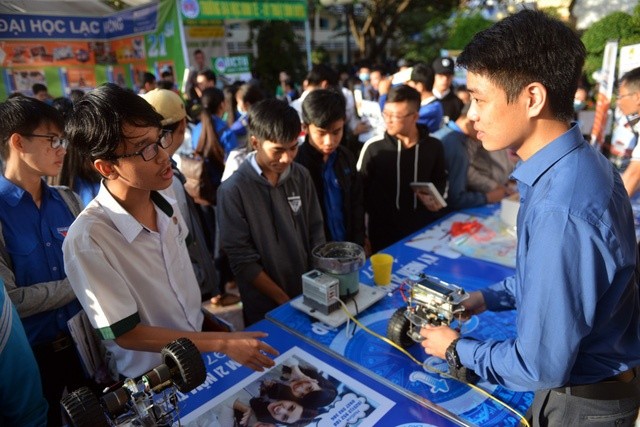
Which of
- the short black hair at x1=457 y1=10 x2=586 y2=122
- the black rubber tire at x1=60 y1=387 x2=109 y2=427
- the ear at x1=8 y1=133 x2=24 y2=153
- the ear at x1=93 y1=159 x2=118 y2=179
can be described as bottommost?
the black rubber tire at x1=60 y1=387 x2=109 y2=427

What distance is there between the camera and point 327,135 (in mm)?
2598

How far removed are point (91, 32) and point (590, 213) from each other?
11025mm

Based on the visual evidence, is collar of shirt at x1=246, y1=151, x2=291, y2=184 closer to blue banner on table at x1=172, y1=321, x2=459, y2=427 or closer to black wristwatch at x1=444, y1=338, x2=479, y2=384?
blue banner on table at x1=172, y1=321, x2=459, y2=427

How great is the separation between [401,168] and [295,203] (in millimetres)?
1152

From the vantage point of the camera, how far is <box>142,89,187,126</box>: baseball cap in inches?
96.5

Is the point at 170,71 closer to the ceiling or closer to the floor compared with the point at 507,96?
closer to the ceiling

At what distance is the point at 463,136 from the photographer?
11.0 ft

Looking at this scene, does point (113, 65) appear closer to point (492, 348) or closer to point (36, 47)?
point (36, 47)

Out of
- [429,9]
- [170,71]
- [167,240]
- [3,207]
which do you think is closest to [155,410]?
[167,240]

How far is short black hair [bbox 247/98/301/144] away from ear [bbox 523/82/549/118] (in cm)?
124

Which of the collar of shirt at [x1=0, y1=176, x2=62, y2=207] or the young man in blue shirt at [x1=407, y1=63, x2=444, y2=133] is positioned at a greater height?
the young man in blue shirt at [x1=407, y1=63, x2=444, y2=133]

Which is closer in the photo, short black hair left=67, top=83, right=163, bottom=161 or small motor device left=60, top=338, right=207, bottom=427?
small motor device left=60, top=338, right=207, bottom=427

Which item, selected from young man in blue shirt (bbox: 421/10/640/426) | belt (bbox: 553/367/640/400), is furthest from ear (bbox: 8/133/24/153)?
belt (bbox: 553/367/640/400)

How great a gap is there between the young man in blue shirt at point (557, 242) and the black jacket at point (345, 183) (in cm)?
163
